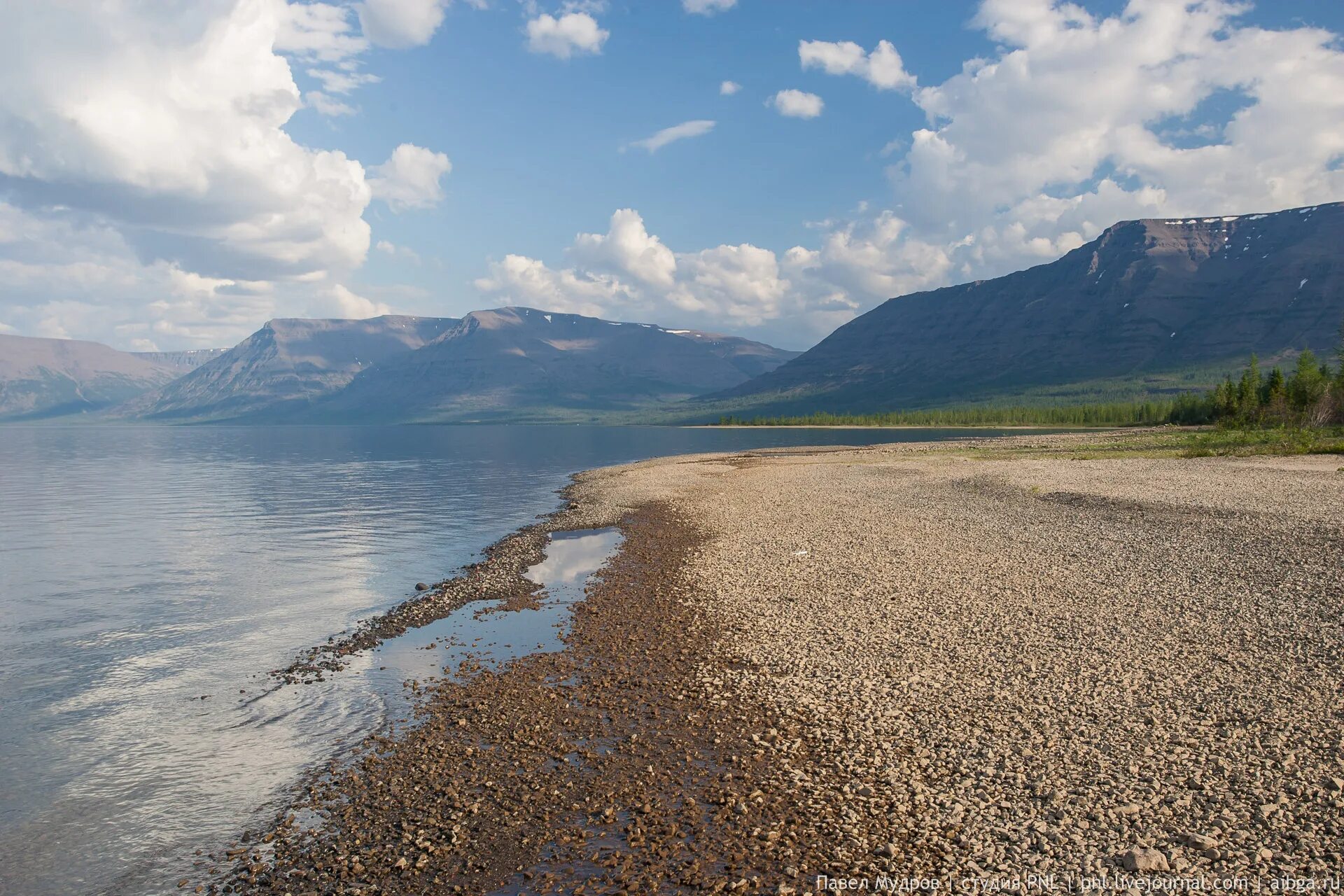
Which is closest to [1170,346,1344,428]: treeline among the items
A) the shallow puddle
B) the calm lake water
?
the calm lake water

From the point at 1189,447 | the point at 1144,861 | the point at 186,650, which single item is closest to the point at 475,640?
the point at 186,650

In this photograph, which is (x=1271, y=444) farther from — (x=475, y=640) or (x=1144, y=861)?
(x=1144, y=861)

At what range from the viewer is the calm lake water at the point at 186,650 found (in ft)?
45.9

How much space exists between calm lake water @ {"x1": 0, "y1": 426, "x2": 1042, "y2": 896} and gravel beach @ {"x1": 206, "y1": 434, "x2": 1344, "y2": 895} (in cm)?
192

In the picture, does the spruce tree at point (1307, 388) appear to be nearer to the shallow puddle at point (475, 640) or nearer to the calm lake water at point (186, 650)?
the calm lake water at point (186, 650)

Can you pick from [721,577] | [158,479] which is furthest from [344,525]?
[158,479]

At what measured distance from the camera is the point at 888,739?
14.6 meters

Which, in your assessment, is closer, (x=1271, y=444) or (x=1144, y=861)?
(x=1144, y=861)

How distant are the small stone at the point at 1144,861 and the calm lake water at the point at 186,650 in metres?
14.5

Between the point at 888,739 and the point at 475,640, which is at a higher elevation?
the point at 888,739

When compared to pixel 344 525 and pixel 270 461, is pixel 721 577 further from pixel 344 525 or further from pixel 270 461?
pixel 270 461

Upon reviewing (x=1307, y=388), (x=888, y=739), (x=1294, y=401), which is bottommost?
(x=888, y=739)

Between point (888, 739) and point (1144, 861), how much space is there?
4940 mm

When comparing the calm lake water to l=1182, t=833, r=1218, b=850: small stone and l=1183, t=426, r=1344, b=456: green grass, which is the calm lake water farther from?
l=1183, t=426, r=1344, b=456: green grass
